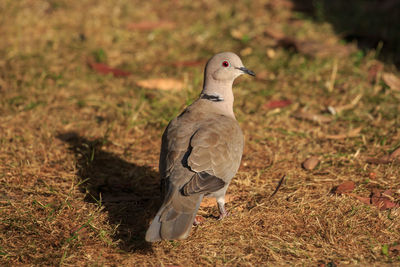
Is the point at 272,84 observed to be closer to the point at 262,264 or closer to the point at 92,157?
the point at 92,157

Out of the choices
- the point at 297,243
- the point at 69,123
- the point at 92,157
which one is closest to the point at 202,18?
the point at 69,123

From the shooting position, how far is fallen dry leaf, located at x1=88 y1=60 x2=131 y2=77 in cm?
645

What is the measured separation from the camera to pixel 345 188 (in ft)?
13.5

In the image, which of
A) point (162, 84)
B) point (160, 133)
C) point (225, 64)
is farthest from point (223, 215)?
point (162, 84)

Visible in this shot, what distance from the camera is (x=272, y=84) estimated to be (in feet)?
20.5

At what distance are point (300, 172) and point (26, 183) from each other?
232 centimetres

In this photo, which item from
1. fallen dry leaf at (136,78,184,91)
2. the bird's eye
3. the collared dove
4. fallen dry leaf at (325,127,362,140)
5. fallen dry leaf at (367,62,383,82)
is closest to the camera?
the collared dove

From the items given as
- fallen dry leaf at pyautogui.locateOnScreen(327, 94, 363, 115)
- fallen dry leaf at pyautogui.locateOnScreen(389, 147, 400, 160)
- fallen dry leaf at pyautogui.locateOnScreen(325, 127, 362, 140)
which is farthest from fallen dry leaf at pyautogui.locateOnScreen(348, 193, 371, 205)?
fallen dry leaf at pyautogui.locateOnScreen(327, 94, 363, 115)

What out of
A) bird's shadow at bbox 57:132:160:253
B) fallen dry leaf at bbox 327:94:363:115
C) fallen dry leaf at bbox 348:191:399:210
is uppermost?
fallen dry leaf at bbox 327:94:363:115

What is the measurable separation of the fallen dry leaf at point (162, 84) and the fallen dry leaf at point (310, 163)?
2.00 m

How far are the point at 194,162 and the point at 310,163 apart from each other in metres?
1.49

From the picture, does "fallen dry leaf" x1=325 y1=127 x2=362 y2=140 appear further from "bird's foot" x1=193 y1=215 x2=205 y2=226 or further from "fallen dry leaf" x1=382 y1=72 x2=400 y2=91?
"bird's foot" x1=193 y1=215 x2=205 y2=226

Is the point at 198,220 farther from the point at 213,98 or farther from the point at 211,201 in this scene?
the point at 213,98

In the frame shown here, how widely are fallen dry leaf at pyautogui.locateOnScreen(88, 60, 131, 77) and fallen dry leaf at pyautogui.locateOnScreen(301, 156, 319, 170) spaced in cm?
283
